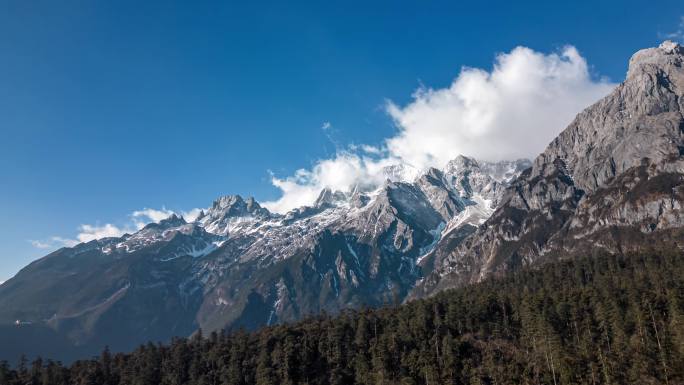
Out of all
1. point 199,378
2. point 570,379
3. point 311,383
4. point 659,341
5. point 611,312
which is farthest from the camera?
point 199,378

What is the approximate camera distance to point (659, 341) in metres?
147

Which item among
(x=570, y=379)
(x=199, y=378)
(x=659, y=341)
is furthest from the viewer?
(x=199, y=378)

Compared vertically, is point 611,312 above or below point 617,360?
above

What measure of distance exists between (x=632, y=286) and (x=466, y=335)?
6674 centimetres

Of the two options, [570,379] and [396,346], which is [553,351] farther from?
[396,346]

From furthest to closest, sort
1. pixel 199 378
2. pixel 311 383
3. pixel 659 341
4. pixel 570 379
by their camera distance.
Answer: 1. pixel 199 378
2. pixel 311 383
3. pixel 659 341
4. pixel 570 379

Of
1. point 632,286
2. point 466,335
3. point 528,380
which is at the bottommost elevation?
point 528,380

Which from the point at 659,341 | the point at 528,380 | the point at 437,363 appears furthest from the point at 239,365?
the point at 659,341

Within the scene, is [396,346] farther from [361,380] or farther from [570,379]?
[570,379]

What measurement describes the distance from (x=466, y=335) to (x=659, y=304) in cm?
6838

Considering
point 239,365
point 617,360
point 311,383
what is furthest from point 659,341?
point 239,365

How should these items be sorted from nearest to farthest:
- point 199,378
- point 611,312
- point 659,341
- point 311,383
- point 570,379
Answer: point 570,379, point 659,341, point 611,312, point 311,383, point 199,378

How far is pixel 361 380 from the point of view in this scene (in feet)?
566

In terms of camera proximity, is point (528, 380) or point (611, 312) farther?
point (611, 312)
